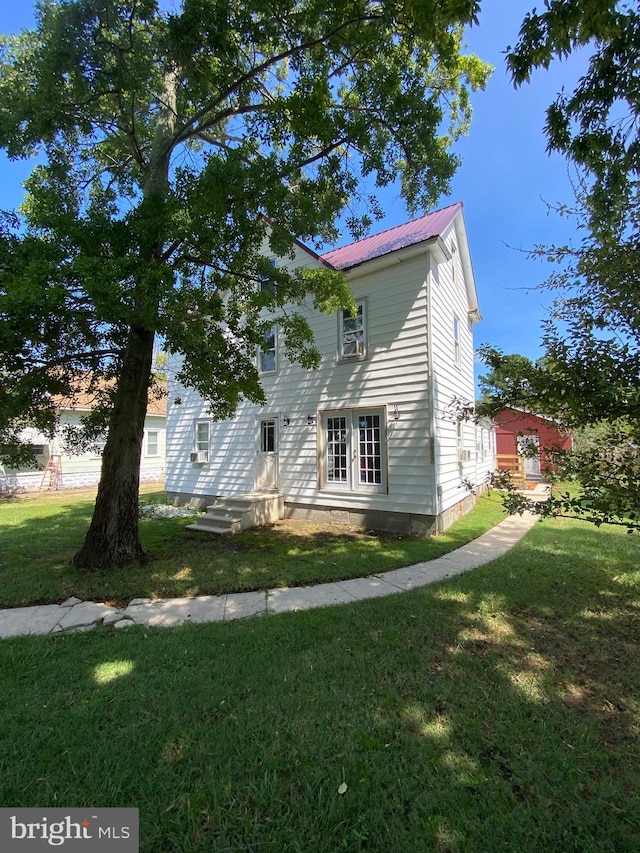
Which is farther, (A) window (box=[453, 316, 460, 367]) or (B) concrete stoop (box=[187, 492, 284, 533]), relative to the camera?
(A) window (box=[453, 316, 460, 367])

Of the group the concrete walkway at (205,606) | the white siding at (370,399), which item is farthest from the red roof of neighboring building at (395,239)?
the concrete walkway at (205,606)

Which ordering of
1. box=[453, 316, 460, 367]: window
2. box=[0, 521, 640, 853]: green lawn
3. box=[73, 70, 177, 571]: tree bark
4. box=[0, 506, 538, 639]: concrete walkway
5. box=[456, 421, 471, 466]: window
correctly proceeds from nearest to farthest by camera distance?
box=[0, 521, 640, 853]: green lawn, box=[0, 506, 538, 639]: concrete walkway, box=[73, 70, 177, 571]: tree bark, box=[456, 421, 471, 466]: window, box=[453, 316, 460, 367]: window

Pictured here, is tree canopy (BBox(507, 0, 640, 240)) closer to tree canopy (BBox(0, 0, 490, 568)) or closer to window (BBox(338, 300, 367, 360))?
tree canopy (BBox(0, 0, 490, 568))

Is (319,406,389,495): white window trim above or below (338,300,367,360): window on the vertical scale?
below

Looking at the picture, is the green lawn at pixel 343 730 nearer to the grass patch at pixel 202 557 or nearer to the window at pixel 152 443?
the grass patch at pixel 202 557

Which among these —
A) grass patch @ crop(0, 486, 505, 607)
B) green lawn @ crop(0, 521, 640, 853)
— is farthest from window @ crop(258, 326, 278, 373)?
green lawn @ crop(0, 521, 640, 853)

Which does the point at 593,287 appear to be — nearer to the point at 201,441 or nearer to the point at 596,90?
the point at 596,90

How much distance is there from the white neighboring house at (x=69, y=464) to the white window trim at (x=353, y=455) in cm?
974

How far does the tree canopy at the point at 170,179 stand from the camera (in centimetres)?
484

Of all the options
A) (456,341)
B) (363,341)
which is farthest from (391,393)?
(456,341)

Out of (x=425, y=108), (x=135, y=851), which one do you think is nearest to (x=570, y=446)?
(x=135, y=851)

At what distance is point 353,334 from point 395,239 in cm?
302

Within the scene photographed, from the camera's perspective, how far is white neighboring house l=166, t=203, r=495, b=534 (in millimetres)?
8219

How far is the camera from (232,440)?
461 inches
